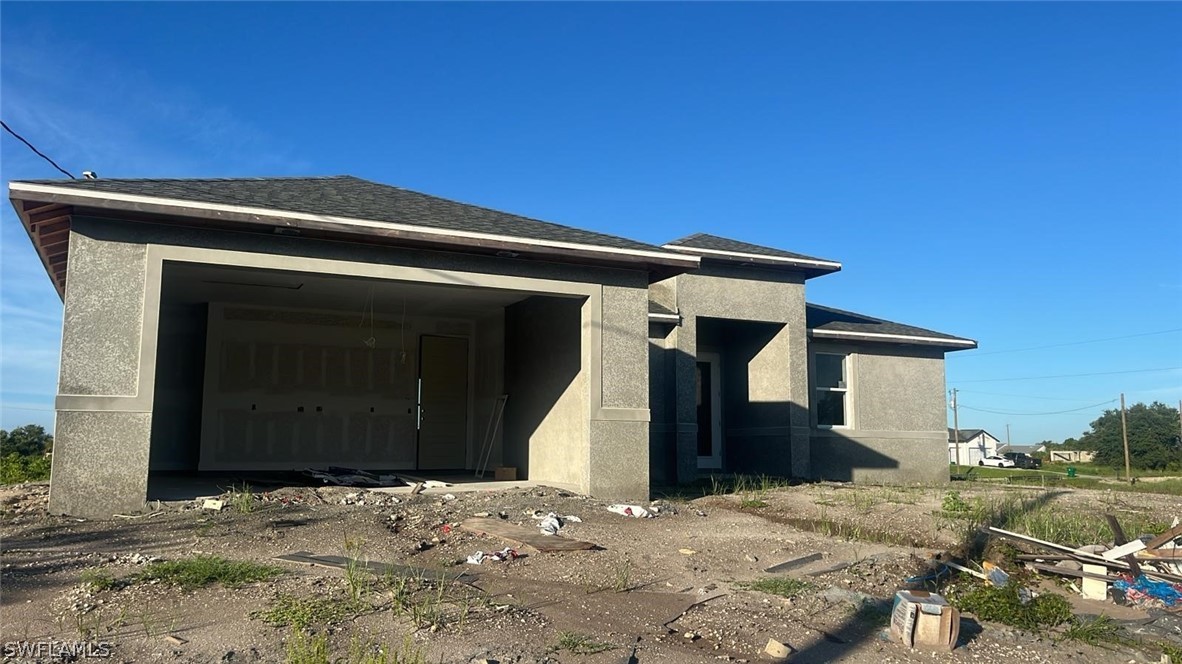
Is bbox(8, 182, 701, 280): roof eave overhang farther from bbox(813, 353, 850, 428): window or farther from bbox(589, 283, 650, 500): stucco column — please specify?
bbox(813, 353, 850, 428): window

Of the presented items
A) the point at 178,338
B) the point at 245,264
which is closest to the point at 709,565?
the point at 245,264

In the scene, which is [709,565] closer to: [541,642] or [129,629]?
[541,642]

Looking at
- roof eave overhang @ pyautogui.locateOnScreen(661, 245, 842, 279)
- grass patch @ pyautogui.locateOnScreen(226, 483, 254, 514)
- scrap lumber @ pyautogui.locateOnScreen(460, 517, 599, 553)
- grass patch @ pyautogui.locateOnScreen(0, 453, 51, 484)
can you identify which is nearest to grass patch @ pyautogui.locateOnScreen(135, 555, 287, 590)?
scrap lumber @ pyautogui.locateOnScreen(460, 517, 599, 553)

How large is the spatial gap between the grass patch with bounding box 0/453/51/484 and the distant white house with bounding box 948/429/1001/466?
83.3m

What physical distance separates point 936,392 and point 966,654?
48.0 ft

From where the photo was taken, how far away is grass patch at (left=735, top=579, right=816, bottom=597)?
7.19 m

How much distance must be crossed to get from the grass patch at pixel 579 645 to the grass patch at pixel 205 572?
8.62 ft

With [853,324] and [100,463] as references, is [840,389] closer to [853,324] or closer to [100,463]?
[853,324]

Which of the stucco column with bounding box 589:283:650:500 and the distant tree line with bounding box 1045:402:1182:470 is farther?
the distant tree line with bounding box 1045:402:1182:470

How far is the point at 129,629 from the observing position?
5461 millimetres

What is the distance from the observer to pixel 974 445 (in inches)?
3661

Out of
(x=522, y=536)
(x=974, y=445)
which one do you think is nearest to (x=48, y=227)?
(x=522, y=536)

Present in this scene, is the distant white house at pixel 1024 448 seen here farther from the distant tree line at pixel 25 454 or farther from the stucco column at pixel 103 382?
the stucco column at pixel 103 382

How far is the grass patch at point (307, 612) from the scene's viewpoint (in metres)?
5.57
